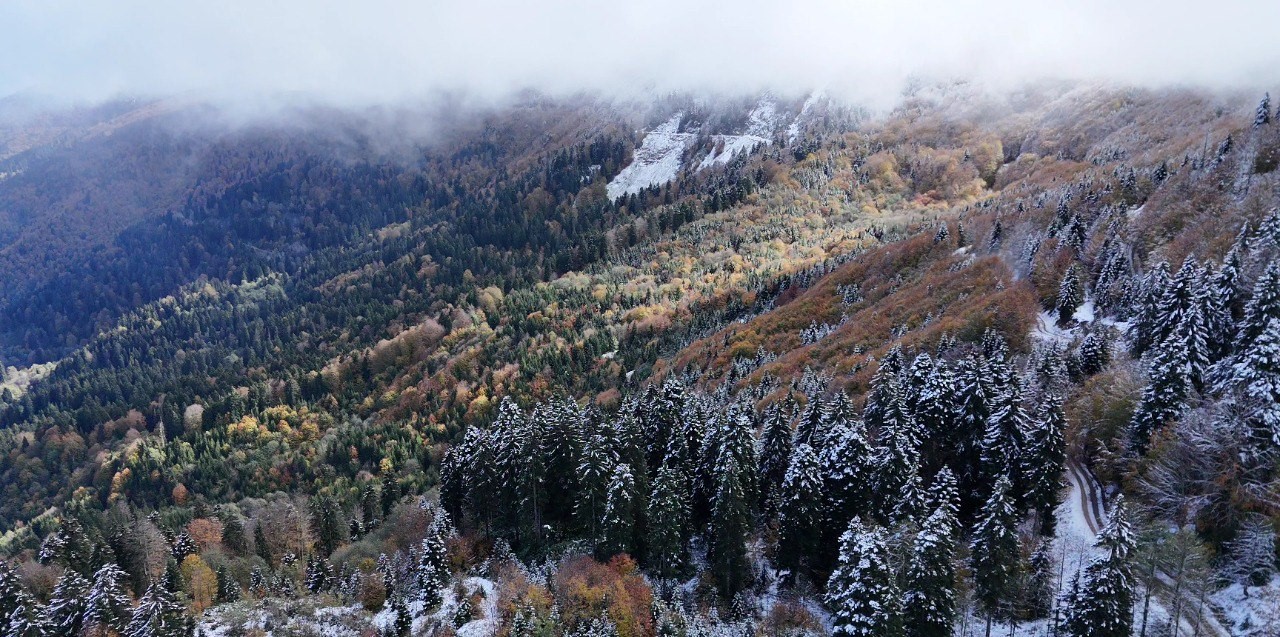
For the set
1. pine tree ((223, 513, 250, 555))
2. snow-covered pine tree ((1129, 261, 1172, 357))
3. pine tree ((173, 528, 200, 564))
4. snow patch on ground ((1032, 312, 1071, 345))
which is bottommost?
pine tree ((223, 513, 250, 555))

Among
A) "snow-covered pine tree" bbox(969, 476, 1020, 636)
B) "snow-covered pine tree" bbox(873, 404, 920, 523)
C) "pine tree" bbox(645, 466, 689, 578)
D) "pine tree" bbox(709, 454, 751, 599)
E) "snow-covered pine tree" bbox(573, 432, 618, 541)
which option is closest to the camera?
"snow-covered pine tree" bbox(969, 476, 1020, 636)

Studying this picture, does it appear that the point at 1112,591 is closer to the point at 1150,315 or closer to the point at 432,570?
the point at 1150,315

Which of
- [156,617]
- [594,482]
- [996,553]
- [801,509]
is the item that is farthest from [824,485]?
[156,617]

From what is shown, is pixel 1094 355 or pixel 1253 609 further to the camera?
pixel 1094 355

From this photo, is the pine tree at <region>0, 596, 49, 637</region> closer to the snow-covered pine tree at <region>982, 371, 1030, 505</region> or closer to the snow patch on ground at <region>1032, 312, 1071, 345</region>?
the snow-covered pine tree at <region>982, 371, 1030, 505</region>

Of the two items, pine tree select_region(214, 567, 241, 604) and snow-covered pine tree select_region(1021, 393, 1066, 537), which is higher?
snow-covered pine tree select_region(1021, 393, 1066, 537)

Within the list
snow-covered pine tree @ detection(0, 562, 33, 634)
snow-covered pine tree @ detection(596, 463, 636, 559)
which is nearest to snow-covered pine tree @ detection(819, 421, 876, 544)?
snow-covered pine tree @ detection(596, 463, 636, 559)
